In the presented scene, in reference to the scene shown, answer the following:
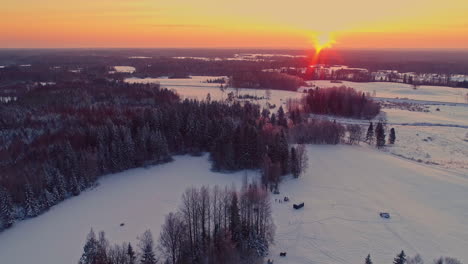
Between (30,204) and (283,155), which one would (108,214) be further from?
(283,155)

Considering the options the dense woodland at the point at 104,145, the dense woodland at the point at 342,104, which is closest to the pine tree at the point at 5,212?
the dense woodland at the point at 104,145

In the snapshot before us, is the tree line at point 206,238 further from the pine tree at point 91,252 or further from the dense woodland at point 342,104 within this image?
the dense woodland at point 342,104

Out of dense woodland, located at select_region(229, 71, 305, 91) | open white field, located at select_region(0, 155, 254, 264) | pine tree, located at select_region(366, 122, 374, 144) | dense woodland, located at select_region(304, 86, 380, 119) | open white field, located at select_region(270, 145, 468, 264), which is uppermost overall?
dense woodland, located at select_region(229, 71, 305, 91)

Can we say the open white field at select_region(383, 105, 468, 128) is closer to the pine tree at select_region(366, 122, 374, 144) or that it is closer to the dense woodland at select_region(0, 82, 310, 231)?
the pine tree at select_region(366, 122, 374, 144)

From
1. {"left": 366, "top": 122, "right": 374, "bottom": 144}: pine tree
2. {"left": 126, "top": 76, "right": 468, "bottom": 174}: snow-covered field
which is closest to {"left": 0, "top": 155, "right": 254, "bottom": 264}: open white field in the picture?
{"left": 366, "top": 122, "right": 374, "bottom": 144}: pine tree

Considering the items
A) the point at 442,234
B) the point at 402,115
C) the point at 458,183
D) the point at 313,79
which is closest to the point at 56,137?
the point at 442,234

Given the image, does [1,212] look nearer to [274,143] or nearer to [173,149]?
[173,149]

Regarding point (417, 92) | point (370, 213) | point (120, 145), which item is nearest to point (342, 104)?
point (417, 92)
